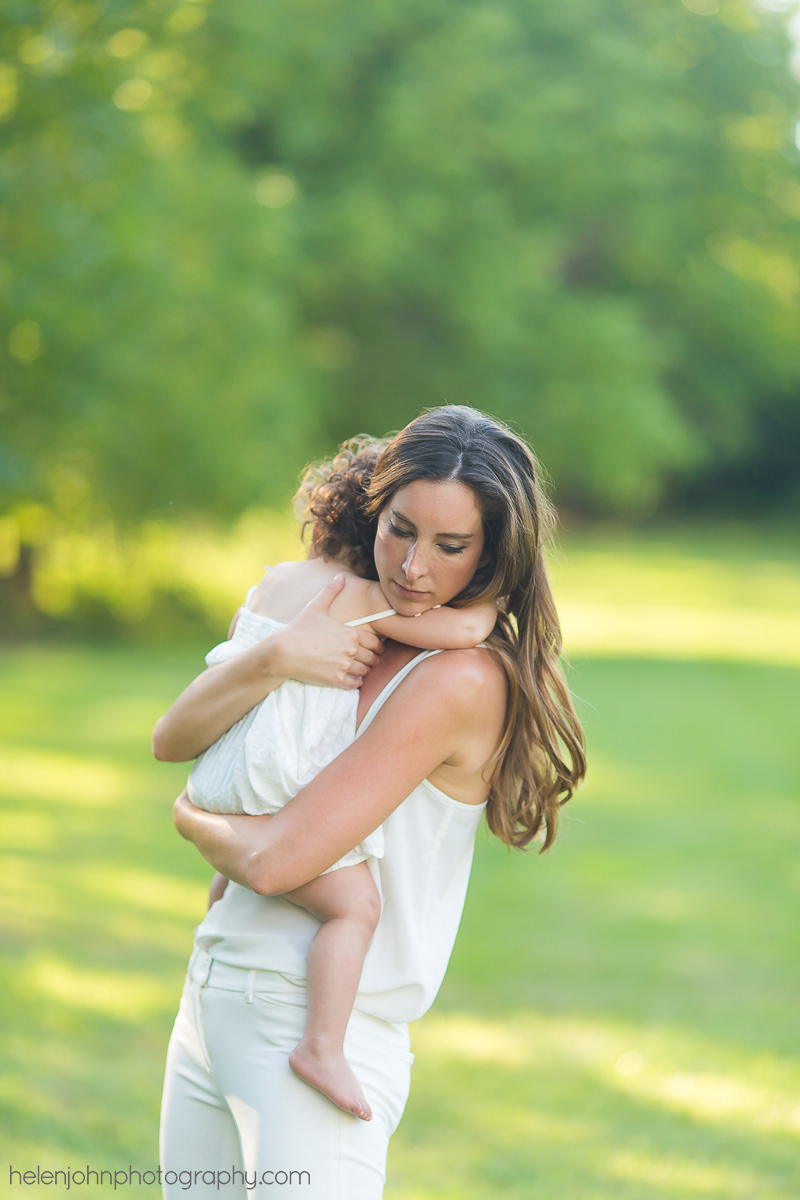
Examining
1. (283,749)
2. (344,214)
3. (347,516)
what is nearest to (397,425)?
(344,214)

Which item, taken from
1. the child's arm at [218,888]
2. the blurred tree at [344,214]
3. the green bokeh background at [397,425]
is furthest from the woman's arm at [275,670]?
the blurred tree at [344,214]

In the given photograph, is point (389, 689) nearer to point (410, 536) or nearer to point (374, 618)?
point (374, 618)

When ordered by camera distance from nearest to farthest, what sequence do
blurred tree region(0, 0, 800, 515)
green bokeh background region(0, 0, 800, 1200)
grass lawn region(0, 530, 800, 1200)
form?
1. grass lawn region(0, 530, 800, 1200)
2. green bokeh background region(0, 0, 800, 1200)
3. blurred tree region(0, 0, 800, 515)

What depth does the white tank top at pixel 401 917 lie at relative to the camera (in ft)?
6.25

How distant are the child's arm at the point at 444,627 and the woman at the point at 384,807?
0.02 m

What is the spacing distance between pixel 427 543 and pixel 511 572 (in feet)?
0.49

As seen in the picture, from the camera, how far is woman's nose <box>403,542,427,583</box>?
1.87 m

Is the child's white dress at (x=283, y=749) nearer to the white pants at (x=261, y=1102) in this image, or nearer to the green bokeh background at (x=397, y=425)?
the white pants at (x=261, y=1102)

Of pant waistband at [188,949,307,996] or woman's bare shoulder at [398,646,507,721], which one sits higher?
woman's bare shoulder at [398,646,507,721]

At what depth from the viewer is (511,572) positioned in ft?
6.33

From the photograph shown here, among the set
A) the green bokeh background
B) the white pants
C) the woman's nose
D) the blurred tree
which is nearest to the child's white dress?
the woman's nose

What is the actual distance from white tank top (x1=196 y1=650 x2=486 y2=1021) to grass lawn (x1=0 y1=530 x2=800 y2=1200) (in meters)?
1.06

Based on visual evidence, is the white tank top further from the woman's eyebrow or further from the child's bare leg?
the woman's eyebrow

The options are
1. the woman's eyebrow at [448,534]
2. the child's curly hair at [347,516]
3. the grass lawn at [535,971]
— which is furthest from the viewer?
the grass lawn at [535,971]
